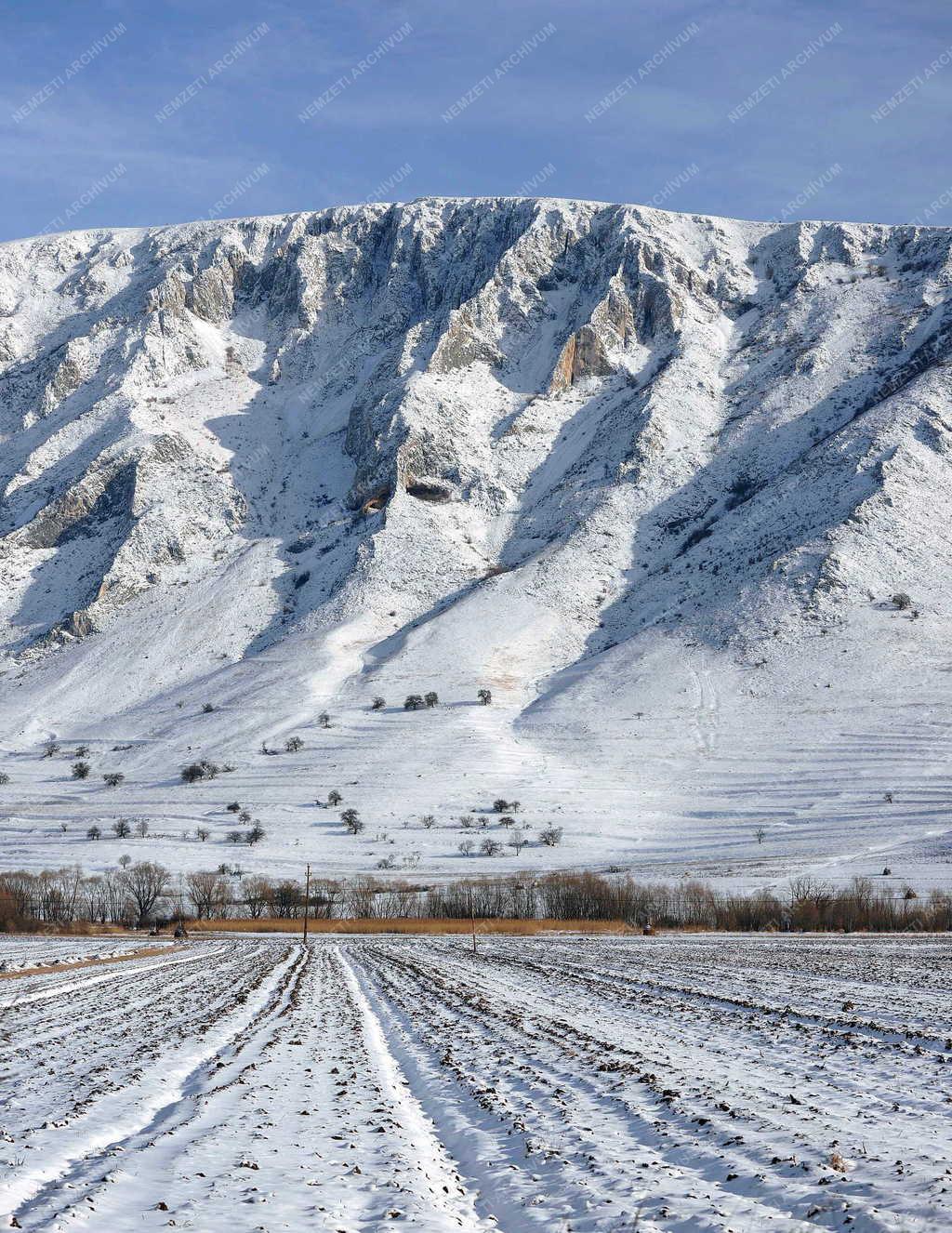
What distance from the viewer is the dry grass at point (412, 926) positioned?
75.1 meters

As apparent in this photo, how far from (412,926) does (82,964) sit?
37427 mm

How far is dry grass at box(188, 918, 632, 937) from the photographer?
7512cm

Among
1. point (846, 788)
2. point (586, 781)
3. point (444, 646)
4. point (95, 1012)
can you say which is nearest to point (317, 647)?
point (444, 646)

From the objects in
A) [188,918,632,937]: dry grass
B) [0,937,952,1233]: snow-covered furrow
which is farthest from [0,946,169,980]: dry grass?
[188,918,632,937]: dry grass

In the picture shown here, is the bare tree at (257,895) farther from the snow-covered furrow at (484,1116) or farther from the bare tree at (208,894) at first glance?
the snow-covered furrow at (484,1116)

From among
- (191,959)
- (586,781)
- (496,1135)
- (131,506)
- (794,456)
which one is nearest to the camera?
(496,1135)

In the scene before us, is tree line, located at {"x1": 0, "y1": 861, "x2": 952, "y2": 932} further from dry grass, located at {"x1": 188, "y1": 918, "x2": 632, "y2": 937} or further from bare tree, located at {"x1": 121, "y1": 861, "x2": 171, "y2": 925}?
dry grass, located at {"x1": 188, "y1": 918, "x2": 632, "y2": 937}

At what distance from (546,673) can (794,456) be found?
6241cm

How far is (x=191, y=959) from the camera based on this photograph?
4550cm

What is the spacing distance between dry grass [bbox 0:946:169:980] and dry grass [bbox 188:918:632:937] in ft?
69.7

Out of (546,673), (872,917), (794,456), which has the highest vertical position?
(794,456)

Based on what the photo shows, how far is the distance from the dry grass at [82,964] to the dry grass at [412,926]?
2125 centimetres

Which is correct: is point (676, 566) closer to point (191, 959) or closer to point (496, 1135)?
point (191, 959)

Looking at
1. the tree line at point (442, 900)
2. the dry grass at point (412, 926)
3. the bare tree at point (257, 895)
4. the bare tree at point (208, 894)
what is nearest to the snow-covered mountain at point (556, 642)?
the tree line at point (442, 900)
